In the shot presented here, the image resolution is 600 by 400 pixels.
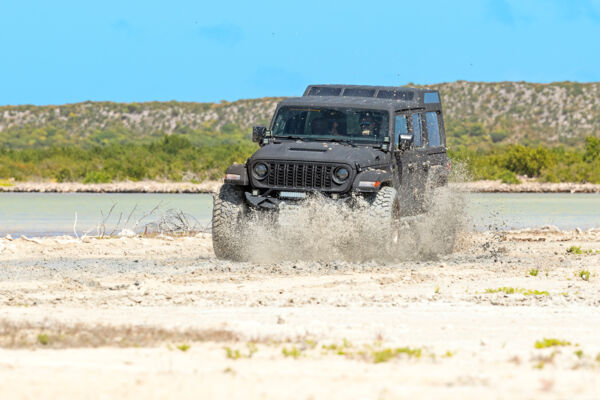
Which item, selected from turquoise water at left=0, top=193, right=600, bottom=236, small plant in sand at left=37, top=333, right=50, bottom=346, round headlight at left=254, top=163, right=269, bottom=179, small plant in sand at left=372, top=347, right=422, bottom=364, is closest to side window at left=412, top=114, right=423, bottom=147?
turquoise water at left=0, top=193, right=600, bottom=236

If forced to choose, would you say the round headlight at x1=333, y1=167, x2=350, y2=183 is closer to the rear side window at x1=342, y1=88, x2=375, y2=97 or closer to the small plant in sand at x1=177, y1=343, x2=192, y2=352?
the rear side window at x1=342, y1=88, x2=375, y2=97

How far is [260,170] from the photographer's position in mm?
15133

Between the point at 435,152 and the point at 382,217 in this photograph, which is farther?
the point at 435,152

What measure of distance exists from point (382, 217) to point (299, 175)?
4.37 ft

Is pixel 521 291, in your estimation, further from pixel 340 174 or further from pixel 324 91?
pixel 324 91

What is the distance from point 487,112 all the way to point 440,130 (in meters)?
111

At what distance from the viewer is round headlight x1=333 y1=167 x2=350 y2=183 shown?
14.8 m

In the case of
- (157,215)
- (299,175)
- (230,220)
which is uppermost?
(299,175)

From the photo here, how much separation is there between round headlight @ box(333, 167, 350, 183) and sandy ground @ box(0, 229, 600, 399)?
1.23m

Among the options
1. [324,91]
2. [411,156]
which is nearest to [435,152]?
[411,156]

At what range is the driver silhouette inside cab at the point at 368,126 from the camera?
15.8 m

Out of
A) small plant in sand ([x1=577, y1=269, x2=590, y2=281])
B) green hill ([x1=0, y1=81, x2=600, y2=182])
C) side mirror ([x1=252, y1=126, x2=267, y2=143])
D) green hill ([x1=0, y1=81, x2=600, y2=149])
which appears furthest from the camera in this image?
green hill ([x1=0, y1=81, x2=600, y2=149])

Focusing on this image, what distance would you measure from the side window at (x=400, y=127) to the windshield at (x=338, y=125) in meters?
0.25

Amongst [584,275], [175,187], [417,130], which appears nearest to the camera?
[584,275]
